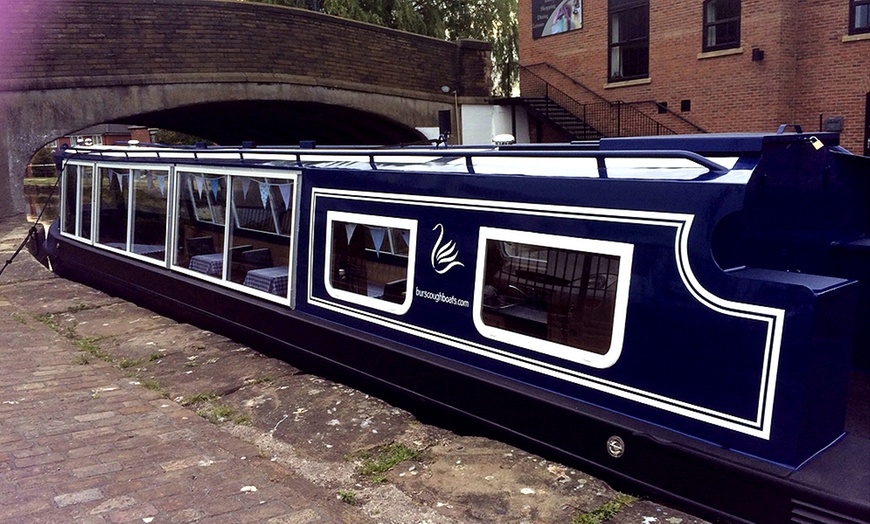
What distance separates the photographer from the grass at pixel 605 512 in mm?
3359

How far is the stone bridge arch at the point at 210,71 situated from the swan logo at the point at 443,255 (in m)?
14.0

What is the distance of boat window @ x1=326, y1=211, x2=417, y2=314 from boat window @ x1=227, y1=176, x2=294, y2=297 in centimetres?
69

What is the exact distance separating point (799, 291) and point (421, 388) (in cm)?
245

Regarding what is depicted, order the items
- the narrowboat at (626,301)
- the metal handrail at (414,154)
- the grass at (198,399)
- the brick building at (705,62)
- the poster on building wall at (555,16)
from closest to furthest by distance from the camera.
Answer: the narrowboat at (626,301)
the metal handrail at (414,154)
the grass at (198,399)
the brick building at (705,62)
the poster on building wall at (555,16)

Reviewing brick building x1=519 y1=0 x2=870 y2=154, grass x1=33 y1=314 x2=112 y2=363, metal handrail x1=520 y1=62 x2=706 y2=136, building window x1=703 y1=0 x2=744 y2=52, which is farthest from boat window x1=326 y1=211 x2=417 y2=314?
metal handrail x1=520 y1=62 x2=706 y2=136

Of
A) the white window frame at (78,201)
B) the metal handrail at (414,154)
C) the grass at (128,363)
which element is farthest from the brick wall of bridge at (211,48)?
the grass at (128,363)

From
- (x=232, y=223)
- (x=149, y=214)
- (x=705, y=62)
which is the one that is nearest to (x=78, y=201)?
(x=149, y=214)

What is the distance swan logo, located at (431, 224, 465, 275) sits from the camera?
451cm

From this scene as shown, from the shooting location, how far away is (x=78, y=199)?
31.9 feet

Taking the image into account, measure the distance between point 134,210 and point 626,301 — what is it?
6.44 m

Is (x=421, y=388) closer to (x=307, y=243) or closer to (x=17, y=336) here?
(x=307, y=243)

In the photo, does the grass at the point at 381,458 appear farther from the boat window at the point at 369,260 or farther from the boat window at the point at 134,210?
the boat window at the point at 134,210

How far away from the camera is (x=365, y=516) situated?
3.36 meters

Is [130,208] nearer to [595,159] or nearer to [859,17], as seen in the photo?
[595,159]
